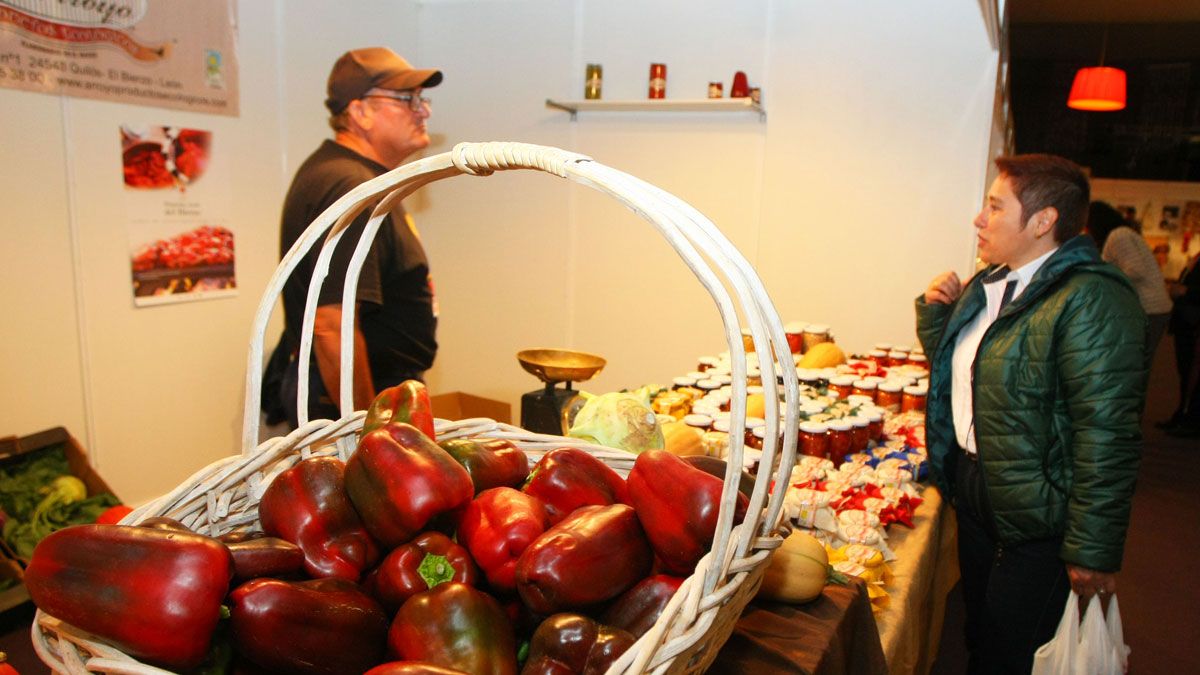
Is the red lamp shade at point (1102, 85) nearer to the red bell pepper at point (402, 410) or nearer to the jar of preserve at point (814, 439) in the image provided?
the jar of preserve at point (814, 439)

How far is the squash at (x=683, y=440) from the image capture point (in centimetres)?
171

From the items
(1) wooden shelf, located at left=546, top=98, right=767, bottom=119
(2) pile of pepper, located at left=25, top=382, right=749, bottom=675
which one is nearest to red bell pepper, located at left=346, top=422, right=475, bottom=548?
(2) pile of pepper, located at left=25, top=382, right=749, bottom=675

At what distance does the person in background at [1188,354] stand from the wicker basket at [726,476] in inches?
229

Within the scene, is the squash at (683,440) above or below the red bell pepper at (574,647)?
below

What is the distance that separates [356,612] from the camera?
741 mm

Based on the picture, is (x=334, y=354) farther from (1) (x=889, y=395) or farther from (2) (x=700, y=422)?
(1) (x=889, y=395)

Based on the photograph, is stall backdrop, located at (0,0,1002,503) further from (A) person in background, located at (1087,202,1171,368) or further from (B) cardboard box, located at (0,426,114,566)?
(A) person in background, located at (1087,202,1171,368)

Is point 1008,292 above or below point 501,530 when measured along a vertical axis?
above

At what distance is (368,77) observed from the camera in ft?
7.61

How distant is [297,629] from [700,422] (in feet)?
4.25

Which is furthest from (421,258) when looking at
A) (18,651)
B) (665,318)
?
(665,318)

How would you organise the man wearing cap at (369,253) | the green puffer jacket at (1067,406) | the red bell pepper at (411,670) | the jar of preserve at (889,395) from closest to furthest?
1. the red bell pepper at (411,670)
2. the green puffer jacket at (1067,406)
3. the man wearing cap at (369,253)
4. the jar of preserve at (889,395)

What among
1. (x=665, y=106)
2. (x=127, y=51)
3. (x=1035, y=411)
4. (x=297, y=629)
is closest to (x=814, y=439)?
(x=1035, y=411)

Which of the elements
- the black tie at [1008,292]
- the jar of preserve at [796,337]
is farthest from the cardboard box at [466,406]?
the black tie at [1008,292]
